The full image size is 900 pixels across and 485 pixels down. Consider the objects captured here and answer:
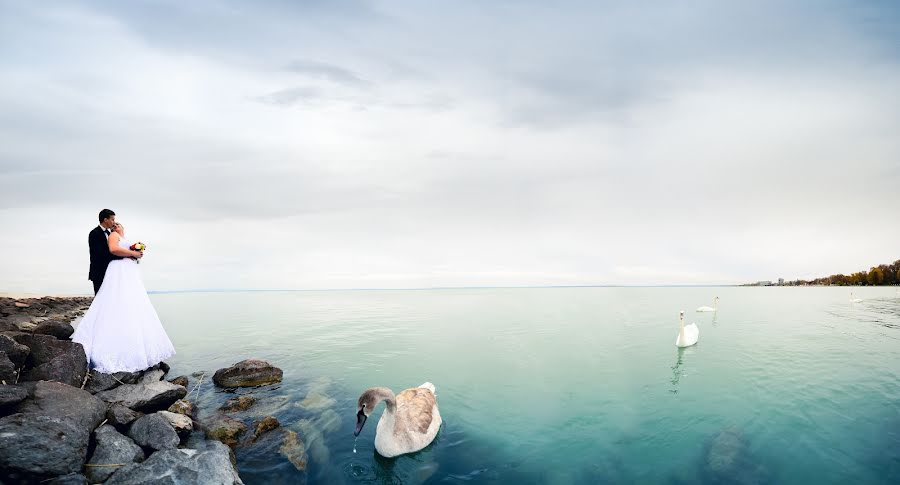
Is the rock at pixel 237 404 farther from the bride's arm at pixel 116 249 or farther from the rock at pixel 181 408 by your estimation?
the bride's arm at pixel 116 249

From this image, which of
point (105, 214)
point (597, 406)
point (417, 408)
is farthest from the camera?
point (597, 406)

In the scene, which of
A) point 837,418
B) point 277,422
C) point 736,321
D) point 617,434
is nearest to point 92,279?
point 277,422

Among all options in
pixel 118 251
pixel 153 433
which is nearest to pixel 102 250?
pixel 118 251

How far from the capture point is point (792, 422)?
1135 cm

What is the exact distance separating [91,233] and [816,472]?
19.7 metres

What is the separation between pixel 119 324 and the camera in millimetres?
10812

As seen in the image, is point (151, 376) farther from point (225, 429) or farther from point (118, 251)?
point (225, 429)

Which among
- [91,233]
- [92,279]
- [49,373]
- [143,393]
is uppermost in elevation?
[91,233]

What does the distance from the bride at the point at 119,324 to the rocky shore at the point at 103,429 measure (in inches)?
18.3

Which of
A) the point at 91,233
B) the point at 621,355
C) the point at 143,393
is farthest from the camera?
the point at 621,355

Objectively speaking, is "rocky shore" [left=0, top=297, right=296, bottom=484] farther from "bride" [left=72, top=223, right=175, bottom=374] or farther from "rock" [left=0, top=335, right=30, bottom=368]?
"bride" [left=72, top=223, right=175, bottom=374]

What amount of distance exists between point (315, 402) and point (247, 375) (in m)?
3.76

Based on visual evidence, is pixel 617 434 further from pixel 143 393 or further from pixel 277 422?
pixel 143 393

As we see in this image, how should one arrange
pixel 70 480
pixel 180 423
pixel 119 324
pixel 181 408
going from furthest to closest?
pixel 119 324 < pixel 181 408 < pixel 180 423 < pixel 70 480
